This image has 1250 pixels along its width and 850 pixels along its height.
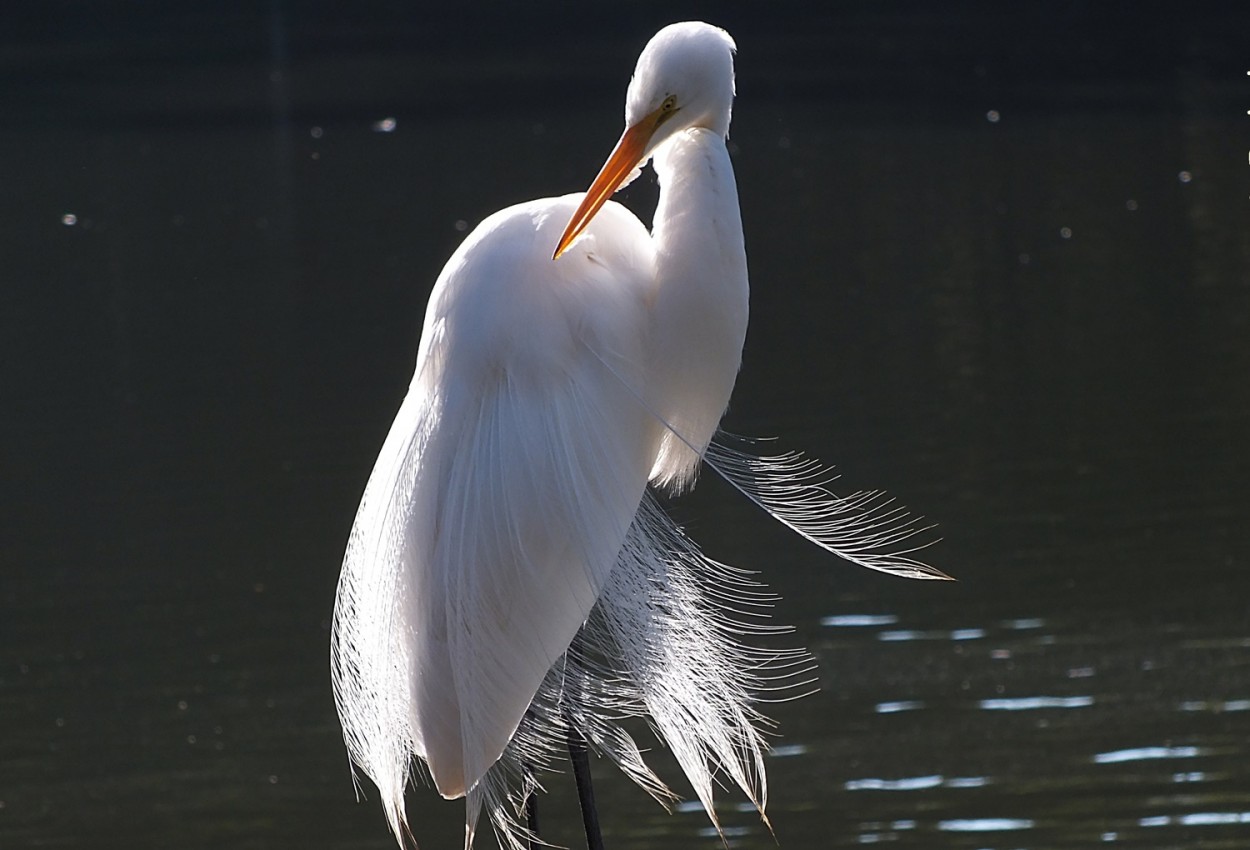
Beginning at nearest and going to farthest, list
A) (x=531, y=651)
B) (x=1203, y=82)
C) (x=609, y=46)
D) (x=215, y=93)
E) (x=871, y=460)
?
1. (x=531, y=651)
2. (x=871, y=460)
3. (x=1203, y=82)
4. (x=215, y=93)
5. (x=609, y=46)

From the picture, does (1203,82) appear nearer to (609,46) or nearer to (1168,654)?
(609,46)

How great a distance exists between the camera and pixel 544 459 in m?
2.88

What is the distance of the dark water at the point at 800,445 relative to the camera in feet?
16.1

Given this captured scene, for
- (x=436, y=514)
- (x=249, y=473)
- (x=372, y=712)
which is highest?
(x=249, y=473)

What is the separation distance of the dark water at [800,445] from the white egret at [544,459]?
1.57m

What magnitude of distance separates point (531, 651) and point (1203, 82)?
1738 centimetres

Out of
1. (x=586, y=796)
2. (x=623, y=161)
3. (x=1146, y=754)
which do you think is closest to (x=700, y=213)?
(x=623, y=161)

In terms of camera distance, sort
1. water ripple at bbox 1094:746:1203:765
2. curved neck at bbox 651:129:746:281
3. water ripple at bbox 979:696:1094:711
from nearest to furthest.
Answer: curved neck at bbox 651:129:746:281
water ripple at bbox 1094:746:1203:765
water ripple at bbox 979:696:1094:711

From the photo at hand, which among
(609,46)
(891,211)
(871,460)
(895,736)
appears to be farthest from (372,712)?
(609,46)

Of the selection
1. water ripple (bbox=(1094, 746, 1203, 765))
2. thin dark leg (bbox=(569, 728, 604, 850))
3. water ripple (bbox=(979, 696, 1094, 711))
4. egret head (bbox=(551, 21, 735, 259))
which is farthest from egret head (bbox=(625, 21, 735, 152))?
water ripple (bbox=(979, 696, 1094, 711))

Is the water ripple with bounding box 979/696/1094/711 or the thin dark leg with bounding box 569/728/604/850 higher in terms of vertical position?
the thin dark leg with bounding box 569/728/604/850

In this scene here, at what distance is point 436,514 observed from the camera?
290 cm

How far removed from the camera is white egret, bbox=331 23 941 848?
113 inches

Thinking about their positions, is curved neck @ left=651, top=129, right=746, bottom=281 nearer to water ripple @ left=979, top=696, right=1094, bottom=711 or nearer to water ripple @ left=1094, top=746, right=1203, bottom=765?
water ripple @ left=1094, top=746, right=1203, bottom=765
